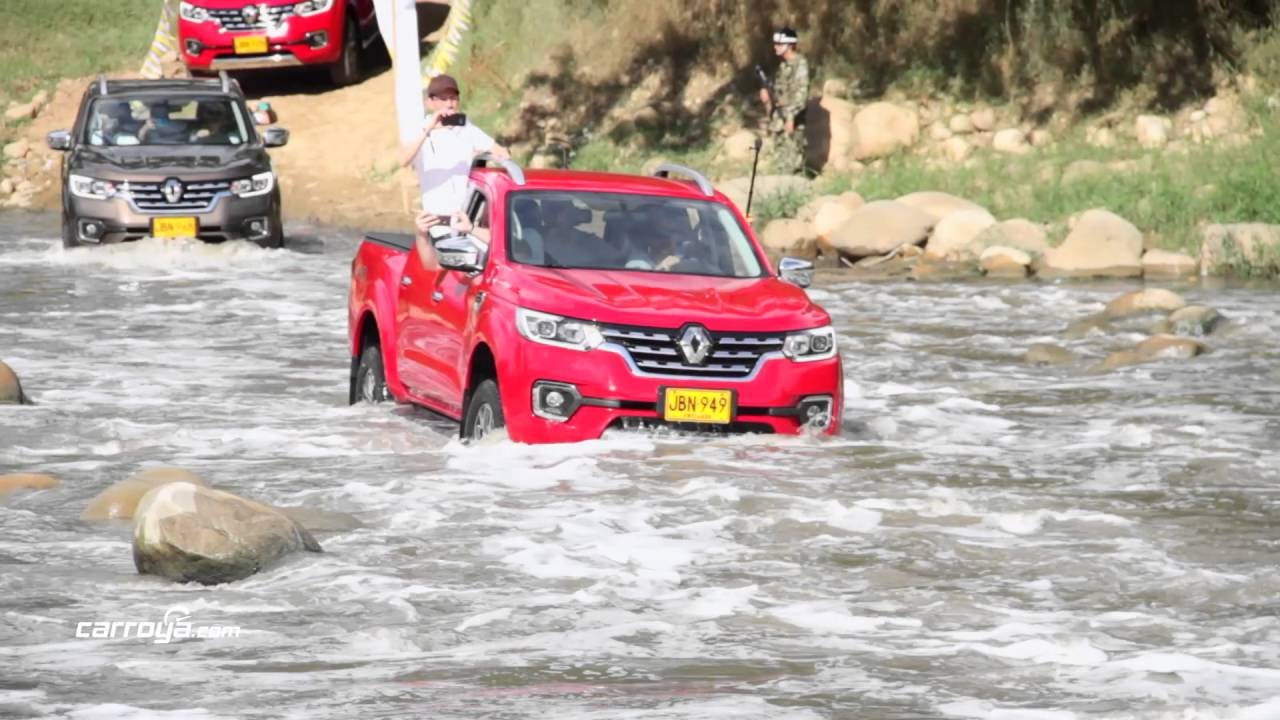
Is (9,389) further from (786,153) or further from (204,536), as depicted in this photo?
(786,153)

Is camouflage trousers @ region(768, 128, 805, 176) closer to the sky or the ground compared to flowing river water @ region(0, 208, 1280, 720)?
closer to the sky

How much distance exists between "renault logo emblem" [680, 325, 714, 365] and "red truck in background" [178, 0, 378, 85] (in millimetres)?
21361

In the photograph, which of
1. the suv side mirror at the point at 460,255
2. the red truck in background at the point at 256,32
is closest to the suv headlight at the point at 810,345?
the suv side mirror at the point at 460,255

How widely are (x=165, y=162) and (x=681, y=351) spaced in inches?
496

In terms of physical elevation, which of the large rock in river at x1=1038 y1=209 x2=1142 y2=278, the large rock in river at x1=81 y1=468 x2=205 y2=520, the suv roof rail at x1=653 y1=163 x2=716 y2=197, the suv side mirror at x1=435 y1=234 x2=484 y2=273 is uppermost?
the suv roof rail at x1=653 y1=163 x2=716 y2=197

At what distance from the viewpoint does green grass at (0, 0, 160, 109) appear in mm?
36406

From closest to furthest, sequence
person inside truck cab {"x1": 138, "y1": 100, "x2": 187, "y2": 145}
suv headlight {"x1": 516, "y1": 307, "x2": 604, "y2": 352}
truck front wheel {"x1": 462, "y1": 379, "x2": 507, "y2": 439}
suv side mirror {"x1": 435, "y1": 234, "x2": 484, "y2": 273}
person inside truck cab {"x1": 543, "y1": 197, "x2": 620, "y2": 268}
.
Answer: suv headlight {"x1": 516, "y1": 307, "x2": 604, "y2": 352}
truck front wheel {"x1": 462, "y1": 379, "x2": 507, "y2": 439}
suv side mirror {"x1": 435, "y1": 234, "x2": 484, "y2": 273}
person inside truck cab {"x1": 543, "y1": 197, "x2": 620, "y2": 268}
person inside truck cab {"x1": 138, "y1": 100, "x2": 187, "y2": 145}

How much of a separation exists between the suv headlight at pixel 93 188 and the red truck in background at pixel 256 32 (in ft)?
30.4

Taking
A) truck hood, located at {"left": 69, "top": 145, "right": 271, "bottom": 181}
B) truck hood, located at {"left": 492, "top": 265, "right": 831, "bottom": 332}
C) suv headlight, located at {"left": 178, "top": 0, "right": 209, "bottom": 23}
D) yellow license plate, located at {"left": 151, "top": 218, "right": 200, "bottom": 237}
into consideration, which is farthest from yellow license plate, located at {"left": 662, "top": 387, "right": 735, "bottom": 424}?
suv headlight, located at {"left": 178, "top": 0, "right": 209, "bottom": 23}

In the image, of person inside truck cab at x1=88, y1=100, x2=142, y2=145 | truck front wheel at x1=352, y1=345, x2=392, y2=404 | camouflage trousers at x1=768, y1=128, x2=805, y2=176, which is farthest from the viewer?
camouflage trousers at x1=768, y1=128, x2=805, y2=176

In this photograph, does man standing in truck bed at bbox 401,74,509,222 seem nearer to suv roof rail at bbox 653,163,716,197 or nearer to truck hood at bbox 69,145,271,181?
suv roof rail at bbox 653,163,716,197

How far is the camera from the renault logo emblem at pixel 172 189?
23.4m

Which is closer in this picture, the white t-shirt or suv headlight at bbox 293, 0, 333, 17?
the white t-shirt

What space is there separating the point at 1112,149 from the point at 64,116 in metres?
14.7
